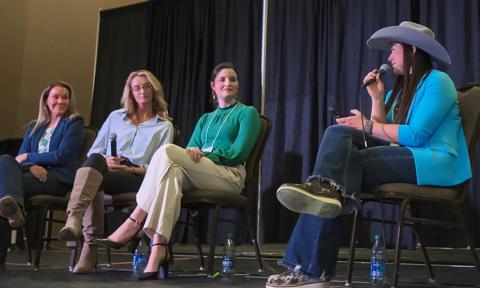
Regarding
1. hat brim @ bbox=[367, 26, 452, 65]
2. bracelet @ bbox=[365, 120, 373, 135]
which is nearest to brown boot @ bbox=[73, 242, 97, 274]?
bracelet @ bbox=[365, 120, 373, 135]

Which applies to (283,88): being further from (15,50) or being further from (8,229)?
(15,50)

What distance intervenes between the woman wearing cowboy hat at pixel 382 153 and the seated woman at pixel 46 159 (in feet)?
4.96

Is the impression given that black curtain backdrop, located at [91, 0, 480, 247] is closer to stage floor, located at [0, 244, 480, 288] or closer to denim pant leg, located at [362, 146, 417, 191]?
stage floor, located at [0, 244, 480, 288]

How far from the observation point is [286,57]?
15.4 feet

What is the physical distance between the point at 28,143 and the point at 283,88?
2.18m

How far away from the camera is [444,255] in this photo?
10.9 feet

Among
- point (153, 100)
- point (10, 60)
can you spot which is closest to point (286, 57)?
point (153, 100)

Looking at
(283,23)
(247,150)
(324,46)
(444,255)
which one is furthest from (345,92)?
(247,150)

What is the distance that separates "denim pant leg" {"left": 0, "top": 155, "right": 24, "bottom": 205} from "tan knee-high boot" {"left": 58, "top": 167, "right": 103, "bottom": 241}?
14.8 inches

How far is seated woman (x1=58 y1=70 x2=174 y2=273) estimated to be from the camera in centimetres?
251

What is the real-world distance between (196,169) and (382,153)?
2.90ft

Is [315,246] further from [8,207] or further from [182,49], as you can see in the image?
[182,49]

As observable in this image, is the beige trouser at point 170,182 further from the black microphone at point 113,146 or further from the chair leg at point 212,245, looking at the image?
the black microphone at point 113,146

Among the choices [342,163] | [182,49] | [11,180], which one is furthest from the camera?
[182,49]
